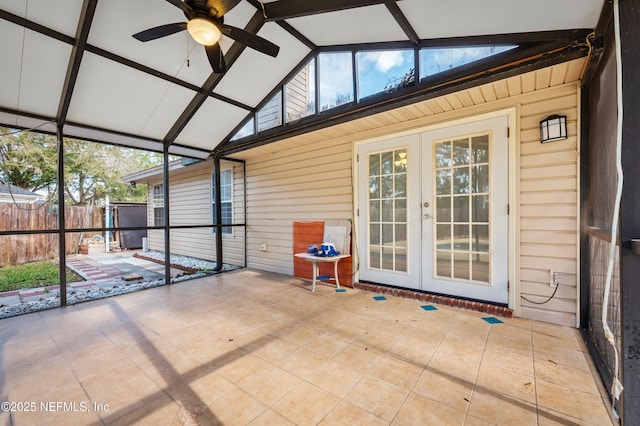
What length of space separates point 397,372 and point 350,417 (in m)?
0.60

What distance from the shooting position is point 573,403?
1.67 meters

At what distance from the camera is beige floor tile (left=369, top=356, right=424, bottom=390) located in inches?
75.2

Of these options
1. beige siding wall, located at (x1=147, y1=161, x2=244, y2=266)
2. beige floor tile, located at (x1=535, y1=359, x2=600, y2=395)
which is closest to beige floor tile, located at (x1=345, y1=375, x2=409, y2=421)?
beige floor tile, located at (x1=535, y1=359, x2=600, y2=395)

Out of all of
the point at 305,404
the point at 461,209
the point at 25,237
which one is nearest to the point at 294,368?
the point at 305,404

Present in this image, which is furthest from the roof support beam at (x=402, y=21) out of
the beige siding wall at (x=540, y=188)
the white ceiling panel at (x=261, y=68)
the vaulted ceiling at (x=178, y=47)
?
the white ceiling panel at (x=261, y=68)

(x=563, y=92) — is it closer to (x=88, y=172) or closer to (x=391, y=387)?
(x=391, y=387)

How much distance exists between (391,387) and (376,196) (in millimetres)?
2691

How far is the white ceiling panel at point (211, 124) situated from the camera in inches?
174

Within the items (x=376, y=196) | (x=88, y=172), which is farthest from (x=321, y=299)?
(x=88, y=172)

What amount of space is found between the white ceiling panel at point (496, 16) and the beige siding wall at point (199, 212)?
464 centimetres

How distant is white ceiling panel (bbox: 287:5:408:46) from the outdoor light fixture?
1.45m

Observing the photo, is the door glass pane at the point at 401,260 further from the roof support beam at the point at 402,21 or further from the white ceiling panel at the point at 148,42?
the white ceiling panel at the point at 148,42

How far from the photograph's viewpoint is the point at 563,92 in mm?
2693

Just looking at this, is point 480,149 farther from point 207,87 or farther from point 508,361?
point 207,87
